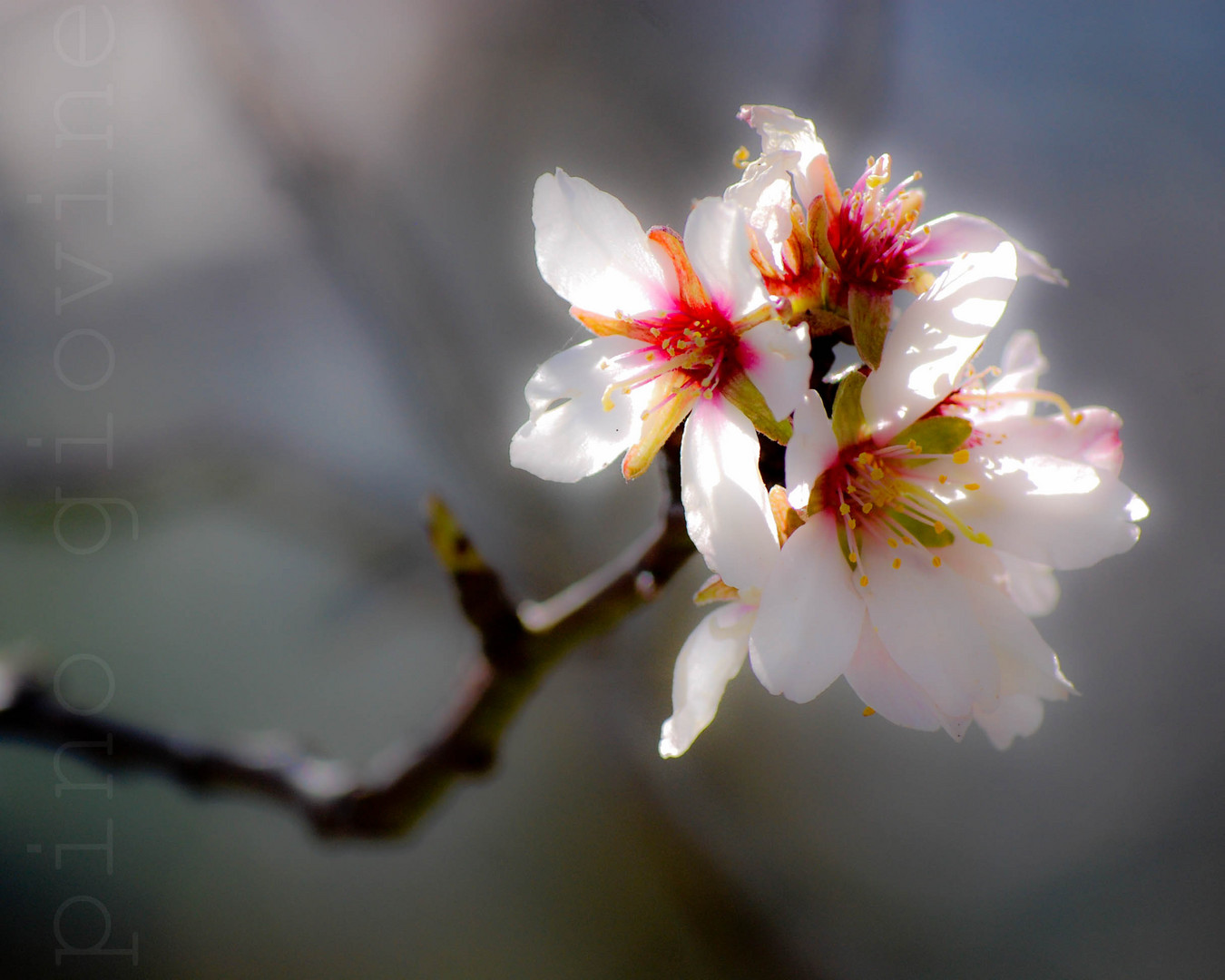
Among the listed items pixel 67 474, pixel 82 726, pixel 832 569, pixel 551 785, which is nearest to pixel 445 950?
pixel 551 785

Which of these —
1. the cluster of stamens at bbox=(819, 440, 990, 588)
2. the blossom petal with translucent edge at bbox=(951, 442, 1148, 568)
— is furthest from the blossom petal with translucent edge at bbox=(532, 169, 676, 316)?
the blossom petal with translucent edge at bbox=(951, 442, 1148, 568)

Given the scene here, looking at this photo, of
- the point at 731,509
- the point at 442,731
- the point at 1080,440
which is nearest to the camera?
the point at 731,509

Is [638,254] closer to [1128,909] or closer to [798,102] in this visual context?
[798,102]

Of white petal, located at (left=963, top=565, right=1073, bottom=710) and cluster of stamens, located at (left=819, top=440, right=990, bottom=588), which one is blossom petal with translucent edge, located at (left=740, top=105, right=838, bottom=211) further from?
white petal, located at (left=963, top=565, right=1073, bottom=710)

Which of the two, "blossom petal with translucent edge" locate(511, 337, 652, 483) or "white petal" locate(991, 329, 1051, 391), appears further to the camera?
"white petal" locate(991, 329, 1051, 391)

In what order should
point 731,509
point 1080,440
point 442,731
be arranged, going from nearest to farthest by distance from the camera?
1. point 731,509
2. point 1080,440
3. point 442,731

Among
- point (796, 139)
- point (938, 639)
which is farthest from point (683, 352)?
point (938, 639)

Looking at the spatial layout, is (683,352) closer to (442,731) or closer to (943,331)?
(943,331)

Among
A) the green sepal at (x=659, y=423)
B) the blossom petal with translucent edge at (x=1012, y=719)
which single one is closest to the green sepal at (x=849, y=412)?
the green sepal at (x=659, y=423)
